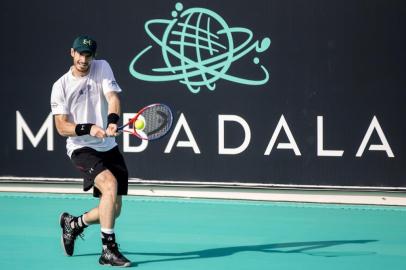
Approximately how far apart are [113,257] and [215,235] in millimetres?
1558

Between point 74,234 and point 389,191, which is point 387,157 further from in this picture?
point 74,234

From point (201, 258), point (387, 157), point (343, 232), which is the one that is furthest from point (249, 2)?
point (201, 258)

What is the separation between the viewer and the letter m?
10.1 meters

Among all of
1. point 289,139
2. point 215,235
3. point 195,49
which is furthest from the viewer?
point 195,49

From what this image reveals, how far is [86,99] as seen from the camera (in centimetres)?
704

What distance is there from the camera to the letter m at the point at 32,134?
10.1 metres

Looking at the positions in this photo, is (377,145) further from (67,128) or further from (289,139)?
(67,128)

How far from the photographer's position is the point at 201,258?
23.2ft

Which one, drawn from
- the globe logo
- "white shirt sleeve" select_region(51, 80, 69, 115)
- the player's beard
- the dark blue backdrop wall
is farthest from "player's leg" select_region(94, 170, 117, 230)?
the globe logo

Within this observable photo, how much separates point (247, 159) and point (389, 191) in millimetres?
1503

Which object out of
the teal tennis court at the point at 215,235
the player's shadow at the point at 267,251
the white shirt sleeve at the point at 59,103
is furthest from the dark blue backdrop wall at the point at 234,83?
the white shirt sleeve at the point at 59,103

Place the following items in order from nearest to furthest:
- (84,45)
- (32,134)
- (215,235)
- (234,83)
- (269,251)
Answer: (84,45), (269,251), (215,235), (234,83), (32,134)

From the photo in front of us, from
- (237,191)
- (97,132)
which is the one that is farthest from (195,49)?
(97,132)

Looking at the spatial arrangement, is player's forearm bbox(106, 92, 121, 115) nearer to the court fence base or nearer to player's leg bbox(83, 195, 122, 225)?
player's leg bbox(83, 195, 122, 225)
